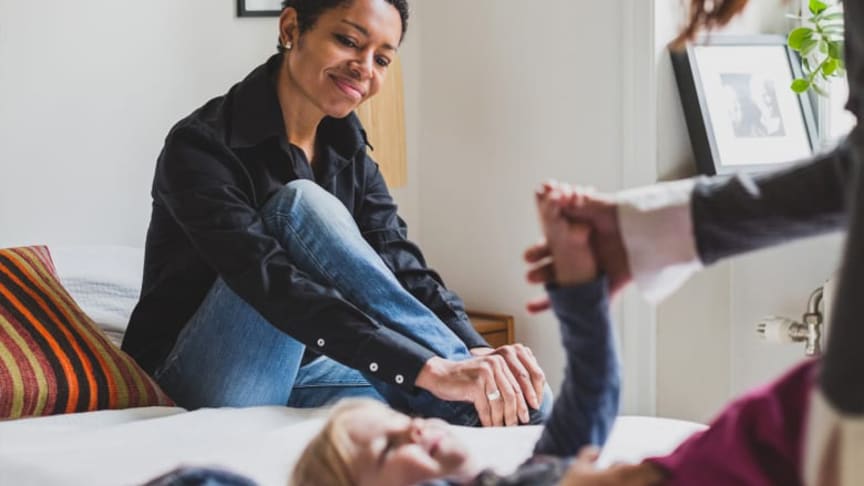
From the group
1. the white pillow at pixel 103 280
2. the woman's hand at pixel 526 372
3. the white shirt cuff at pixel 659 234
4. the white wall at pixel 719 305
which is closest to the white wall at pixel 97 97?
the white pillow at pixel 103 280

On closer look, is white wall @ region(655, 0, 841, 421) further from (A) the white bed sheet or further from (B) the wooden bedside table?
(A) the white bed sheet

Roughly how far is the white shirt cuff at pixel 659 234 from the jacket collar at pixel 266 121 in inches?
44.9

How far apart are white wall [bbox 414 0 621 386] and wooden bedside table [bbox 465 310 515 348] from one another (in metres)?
0.04

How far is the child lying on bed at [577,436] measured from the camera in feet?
3.14

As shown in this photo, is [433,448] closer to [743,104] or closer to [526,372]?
[526,372]

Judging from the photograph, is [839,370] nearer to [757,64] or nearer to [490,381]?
[490,381]

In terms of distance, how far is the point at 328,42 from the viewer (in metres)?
2.19

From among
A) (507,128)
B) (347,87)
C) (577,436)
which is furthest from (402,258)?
(577,436)

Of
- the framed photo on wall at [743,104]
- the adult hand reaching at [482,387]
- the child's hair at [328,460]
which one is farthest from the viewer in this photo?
the framed photo on wall at [743,104]

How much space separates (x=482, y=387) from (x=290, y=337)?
338 millimetres

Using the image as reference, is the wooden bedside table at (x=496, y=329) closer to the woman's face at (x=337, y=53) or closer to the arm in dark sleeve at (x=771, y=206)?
the woman's face at (x=337, y=53)

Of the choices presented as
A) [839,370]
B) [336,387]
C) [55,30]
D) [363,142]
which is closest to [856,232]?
[839,370]

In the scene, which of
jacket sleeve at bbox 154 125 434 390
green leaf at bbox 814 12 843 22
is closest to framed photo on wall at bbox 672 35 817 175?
green leaf at bbox 814 12 843 22

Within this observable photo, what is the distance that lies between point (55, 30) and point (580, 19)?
44.7 inches
